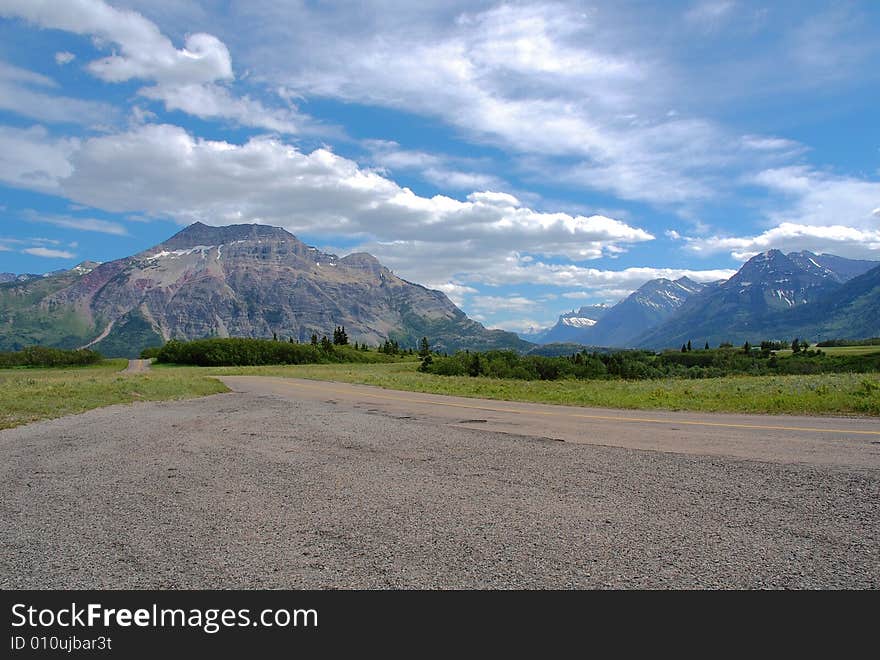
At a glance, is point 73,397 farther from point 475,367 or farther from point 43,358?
point 43,358

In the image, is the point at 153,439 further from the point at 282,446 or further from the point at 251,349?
the point at 251,349

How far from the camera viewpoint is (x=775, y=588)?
4.70 meters

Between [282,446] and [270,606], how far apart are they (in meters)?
7.82

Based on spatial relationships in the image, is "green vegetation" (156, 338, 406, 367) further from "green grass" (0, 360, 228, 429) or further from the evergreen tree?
"green grass" (0, 360, 228, 429)

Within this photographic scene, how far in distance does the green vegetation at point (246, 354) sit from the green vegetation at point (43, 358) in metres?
13.9

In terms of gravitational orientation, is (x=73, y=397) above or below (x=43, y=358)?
above

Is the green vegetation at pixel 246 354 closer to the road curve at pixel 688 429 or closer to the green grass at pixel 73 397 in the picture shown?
the green grass at pixel 73 397

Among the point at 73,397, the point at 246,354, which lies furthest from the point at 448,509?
the point at 246,354

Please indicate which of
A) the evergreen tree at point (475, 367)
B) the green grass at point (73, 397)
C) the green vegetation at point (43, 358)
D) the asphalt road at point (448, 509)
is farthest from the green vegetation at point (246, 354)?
the asphalt road at point (448, 509)

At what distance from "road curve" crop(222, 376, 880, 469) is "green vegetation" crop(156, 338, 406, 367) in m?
93.7

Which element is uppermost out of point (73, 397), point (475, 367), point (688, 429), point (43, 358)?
point (688, 429)

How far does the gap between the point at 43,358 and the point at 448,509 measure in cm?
11713

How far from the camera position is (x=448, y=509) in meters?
7.03

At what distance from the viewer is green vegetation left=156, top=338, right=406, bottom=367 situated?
4168 inches
